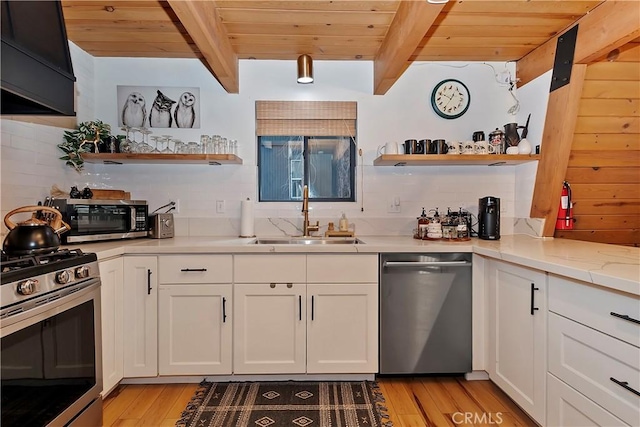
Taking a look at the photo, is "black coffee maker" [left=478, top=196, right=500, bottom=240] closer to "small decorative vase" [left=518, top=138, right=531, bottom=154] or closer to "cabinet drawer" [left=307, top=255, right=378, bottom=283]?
"small decorative vase" [left=518, top=138, right=531, bottom=154]

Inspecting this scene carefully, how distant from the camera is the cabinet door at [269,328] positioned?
222 cm

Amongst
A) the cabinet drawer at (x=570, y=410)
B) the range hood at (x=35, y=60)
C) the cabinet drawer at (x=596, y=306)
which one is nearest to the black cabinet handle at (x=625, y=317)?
the cabinet drawer at (x=596, y=306)

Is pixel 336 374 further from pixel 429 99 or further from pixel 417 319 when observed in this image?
pixel 429 99

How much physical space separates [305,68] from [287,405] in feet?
7.28

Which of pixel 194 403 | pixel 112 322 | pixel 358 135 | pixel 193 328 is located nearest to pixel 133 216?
pixel 112 322

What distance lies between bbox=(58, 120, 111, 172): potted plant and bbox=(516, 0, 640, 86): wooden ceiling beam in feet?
10.5

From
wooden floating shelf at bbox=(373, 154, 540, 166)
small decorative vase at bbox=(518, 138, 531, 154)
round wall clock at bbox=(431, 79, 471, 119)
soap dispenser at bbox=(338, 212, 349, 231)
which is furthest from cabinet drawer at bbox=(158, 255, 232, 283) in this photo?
small decorative vase at bbox=(518, 138, 531, 154)

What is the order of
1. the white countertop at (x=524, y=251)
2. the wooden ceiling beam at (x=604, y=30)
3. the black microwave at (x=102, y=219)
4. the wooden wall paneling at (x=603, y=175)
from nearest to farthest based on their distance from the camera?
the white countertop at (x=524, y=251)
the wooden ceiling beam at (x=604, y=30)
the black microwave at (x=102, y=219)
the wooden wall paneling at (x=603, y=175)

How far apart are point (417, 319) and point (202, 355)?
4.50 ft

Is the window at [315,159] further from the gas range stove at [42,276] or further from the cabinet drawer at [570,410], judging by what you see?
the cabinet drawer at [570,410]

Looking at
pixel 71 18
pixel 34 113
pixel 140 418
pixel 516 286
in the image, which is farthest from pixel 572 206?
pixel 71 18

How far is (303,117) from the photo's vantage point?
2.85m

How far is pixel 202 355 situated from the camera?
221 centimetres

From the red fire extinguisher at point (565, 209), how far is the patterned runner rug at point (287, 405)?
172 centimetres
